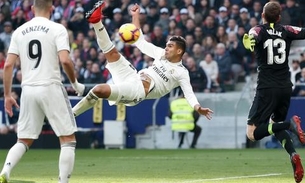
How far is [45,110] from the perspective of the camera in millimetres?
11164

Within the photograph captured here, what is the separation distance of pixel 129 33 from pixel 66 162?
4458 millimetres

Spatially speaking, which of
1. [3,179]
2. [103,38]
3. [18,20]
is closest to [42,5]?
[3,179]

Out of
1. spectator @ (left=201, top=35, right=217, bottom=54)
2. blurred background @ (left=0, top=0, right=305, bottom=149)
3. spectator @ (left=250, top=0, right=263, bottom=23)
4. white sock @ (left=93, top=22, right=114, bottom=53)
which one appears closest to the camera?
white sock @ (left=93, top=22, right=114, bottom=53)

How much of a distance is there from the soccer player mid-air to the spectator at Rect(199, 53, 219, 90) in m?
12.1

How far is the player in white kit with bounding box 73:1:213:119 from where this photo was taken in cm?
1405

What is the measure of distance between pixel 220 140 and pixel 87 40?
5.44 m

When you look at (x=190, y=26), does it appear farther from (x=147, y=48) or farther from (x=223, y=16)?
(x=147, y=48)

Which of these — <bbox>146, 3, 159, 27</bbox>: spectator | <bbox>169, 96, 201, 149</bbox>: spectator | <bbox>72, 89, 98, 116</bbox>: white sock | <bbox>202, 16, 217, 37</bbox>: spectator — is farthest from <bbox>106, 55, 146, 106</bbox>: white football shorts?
<bbox>146, 3, 159, 27</bbox>: spectator

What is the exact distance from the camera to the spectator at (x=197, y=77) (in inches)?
1023

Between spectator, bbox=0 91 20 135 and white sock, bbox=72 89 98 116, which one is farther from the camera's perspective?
spectator, bbox=0 91 20 135

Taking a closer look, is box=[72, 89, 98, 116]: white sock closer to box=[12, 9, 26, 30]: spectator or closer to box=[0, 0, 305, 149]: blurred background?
box=[0, 0, 305, 149]: blurred background

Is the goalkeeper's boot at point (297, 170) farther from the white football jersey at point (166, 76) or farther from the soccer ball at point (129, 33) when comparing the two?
the soccer ball at point (129, 33)

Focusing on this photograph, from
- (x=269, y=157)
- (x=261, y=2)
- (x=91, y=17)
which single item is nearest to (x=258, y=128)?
(x=91, y=17)

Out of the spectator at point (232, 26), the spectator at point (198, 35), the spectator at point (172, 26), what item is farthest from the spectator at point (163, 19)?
the spectator at point (232, 26)
